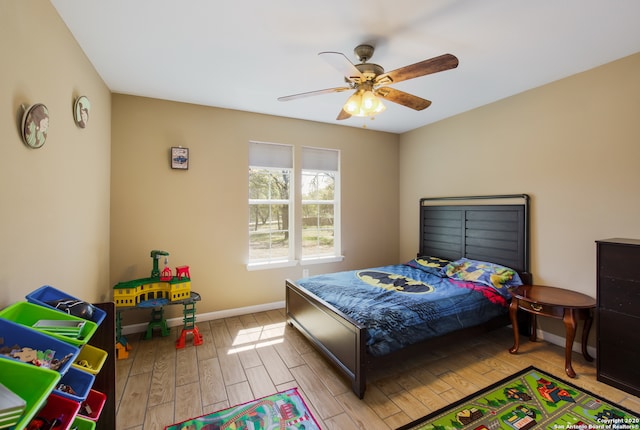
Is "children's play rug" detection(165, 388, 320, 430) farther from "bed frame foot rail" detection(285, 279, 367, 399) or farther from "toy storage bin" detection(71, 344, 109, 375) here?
"toy storage bin" detection(71, 344, 109, 375)

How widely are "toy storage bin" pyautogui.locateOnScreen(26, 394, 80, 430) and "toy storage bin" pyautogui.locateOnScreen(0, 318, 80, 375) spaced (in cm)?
13

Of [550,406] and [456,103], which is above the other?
[456,103]

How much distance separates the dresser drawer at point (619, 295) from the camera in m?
2.14

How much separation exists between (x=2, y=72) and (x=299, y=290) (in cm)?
256

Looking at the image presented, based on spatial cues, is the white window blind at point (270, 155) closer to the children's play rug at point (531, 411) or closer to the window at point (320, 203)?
the window at point (320, 203)

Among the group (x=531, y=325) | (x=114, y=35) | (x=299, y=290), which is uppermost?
(x=114, y=35)

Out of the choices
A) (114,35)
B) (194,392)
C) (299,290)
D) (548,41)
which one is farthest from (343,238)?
(114,35)

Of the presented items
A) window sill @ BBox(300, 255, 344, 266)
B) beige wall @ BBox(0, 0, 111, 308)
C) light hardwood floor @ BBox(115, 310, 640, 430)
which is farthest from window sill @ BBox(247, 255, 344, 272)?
beige wall @ BBox(0, 0, 111, 308)

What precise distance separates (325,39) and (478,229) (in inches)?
110

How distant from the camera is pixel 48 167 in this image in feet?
5.77

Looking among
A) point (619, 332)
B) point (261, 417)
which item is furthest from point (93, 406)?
point (619, 332)

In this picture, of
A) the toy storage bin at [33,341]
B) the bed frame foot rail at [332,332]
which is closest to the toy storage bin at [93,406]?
the toy storage bin at [33,341]

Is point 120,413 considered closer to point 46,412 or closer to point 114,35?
point 46,412

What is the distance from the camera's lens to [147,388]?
2250mm
